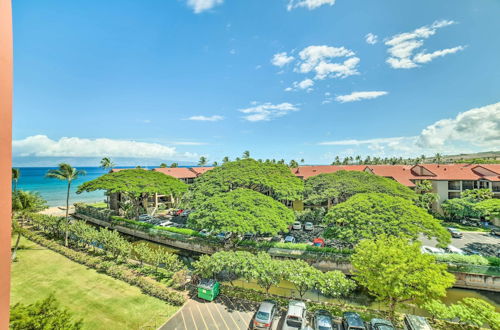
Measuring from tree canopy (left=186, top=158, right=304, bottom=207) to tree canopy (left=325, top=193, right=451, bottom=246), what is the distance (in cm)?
1126

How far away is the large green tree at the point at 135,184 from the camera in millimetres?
33312

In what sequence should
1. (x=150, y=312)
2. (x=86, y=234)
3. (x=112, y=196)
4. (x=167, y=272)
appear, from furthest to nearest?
(x=112, y=196), (x=86, y=234), (x=167, y=272), (x=150, y=312)

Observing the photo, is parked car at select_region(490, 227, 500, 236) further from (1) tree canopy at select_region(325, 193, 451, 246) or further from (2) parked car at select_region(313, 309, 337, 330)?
(2) parked car at select_region(313, 309, 337, 330)

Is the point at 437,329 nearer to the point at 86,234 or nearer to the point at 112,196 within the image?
the point at 86,234

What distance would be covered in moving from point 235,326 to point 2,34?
15.8 m

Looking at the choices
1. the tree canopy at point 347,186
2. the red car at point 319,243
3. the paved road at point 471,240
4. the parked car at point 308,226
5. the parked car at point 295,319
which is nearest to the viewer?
the parked car at point 295,319

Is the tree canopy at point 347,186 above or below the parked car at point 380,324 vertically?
above

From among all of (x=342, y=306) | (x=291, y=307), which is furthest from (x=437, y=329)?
(x=291, y=307)

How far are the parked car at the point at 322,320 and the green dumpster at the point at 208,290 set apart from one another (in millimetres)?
6990

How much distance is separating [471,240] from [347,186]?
1636 cm

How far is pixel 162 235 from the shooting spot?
30578 millimetres

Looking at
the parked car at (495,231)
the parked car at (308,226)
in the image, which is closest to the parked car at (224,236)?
the parked car at (308,226)

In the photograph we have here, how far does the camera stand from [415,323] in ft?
43.3

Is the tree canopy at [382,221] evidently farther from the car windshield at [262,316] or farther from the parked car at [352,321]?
the car windshield at [262,316]
